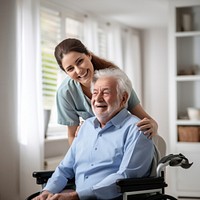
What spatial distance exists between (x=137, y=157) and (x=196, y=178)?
8.68ft

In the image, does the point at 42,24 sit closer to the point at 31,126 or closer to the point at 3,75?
the point at 3,75

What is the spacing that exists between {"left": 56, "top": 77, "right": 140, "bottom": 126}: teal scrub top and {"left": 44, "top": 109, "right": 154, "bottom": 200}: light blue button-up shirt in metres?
0.19

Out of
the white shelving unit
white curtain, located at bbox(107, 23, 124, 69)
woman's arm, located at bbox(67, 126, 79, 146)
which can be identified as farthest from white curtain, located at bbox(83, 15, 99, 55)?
woman's arm, located at bbox(67, 126, 79, 146)

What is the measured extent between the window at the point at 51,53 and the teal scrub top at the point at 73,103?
1.82m

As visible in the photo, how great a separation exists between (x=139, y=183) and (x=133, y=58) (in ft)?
14.3

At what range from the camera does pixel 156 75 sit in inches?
249

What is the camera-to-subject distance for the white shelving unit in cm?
455

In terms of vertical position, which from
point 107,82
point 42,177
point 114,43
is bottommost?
point 42,177

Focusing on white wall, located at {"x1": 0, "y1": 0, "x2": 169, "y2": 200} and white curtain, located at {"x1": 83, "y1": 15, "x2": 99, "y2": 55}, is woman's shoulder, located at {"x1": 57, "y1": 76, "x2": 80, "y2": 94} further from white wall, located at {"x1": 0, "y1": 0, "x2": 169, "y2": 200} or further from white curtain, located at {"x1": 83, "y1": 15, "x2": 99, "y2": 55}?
white curtain, located at {"x1": 83, "y1": 15, "x2": 99, "y2": 55}

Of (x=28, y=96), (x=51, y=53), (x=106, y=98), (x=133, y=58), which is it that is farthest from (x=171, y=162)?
(x=133, y=58)

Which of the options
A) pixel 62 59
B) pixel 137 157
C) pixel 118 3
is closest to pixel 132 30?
pixel 118 3

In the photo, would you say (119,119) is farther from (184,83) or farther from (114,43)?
(114,43)

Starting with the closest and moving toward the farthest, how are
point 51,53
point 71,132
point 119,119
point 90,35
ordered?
1. point 119,119
2. point 71,132
3. point 51,53
4. point 90,35

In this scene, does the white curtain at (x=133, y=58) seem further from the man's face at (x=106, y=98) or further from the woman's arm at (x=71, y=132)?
the man's face at (x=106, y=98)
